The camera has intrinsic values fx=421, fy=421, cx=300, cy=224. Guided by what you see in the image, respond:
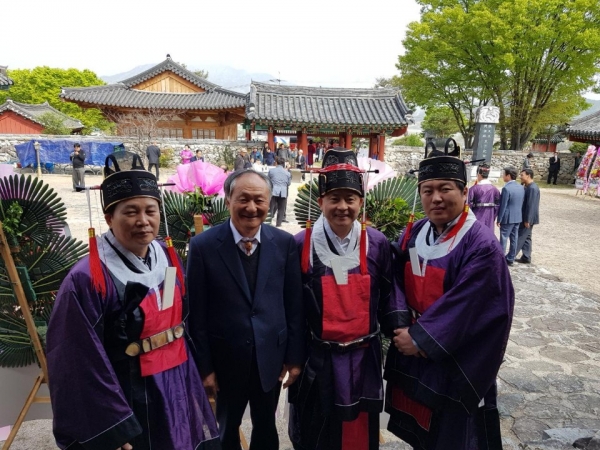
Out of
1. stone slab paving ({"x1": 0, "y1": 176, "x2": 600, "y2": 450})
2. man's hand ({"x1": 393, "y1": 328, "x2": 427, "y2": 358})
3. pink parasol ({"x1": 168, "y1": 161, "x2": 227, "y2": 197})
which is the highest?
pink parasol ({"x1": 168, "y1": 161, "x2": 227, "y2": 197})

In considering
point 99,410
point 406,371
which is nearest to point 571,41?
point 406,371

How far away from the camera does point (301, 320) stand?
95.0 inches

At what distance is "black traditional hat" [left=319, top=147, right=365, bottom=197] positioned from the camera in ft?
7.72

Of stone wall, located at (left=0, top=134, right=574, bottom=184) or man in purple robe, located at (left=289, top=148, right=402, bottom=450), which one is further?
stone wall, located at (left=0, top=134, right=574, bottom=184)

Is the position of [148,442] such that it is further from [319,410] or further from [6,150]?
[6,150]

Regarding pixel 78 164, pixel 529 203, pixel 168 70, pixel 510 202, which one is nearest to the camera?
pixel 510 202

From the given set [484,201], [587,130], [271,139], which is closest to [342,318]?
[484,201]

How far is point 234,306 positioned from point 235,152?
2088 cm

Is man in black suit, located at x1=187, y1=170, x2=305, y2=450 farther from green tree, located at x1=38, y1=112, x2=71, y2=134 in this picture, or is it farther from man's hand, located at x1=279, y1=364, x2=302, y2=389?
green tree, located at x1=38, y1=112, x2=71, y2=134

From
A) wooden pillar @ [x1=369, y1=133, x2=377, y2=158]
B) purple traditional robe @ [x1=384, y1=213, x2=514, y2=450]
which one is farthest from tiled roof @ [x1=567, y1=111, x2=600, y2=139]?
purple traditional robe @ [x1=384, y1=213, x2=514, y2=450]

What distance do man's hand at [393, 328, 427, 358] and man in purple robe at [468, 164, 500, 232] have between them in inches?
228

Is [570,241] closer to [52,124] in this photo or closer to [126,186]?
[126,186]

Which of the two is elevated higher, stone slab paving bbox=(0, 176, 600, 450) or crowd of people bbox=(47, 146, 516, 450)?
crowd of people bbox=(47, 146, 516, 450)

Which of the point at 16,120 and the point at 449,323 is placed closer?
the point at 449,323
